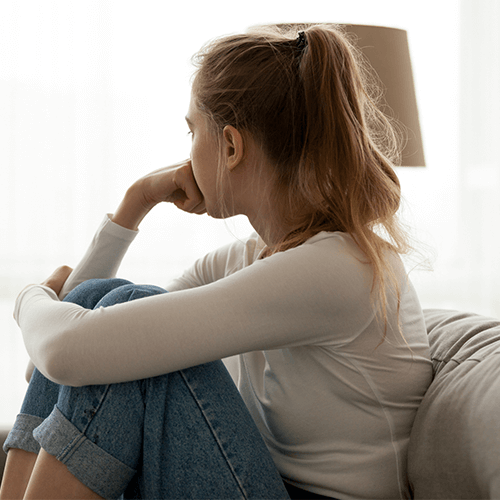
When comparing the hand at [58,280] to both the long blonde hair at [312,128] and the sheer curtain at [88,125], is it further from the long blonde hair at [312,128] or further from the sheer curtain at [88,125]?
the sheer curtain at [88,125]

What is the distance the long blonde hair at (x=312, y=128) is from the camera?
33.6 inches

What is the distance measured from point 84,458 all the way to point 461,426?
1.64ft

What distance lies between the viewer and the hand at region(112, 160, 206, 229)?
1158 mm

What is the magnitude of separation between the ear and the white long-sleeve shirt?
0.20 meters

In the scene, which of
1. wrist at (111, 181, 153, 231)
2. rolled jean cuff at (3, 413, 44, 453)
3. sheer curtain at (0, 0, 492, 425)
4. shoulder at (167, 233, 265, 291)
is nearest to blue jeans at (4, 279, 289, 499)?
rolled jean cuff at (3, 413, 44, 453)

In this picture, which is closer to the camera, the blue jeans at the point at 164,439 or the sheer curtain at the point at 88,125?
the blue jeans at the point at 164,439

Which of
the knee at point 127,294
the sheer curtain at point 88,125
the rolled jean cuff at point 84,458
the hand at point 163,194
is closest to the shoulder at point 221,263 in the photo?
the hand at point 163,194

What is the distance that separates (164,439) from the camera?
77 cm

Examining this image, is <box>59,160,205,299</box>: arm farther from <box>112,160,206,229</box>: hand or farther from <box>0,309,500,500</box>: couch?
<box>0,309,500,500</box>: couch

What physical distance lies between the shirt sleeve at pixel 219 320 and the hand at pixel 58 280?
1.41 ft

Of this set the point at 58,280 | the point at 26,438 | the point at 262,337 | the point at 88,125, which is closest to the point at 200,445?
the point at 262,337

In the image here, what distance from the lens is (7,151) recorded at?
7.81 ft

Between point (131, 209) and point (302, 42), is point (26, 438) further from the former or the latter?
point (302, 42)

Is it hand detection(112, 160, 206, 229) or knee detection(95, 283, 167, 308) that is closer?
knee detection(95, 283, 167, 308)
